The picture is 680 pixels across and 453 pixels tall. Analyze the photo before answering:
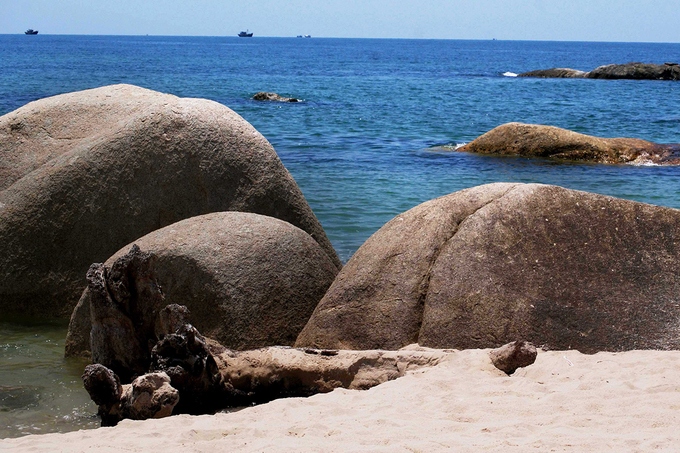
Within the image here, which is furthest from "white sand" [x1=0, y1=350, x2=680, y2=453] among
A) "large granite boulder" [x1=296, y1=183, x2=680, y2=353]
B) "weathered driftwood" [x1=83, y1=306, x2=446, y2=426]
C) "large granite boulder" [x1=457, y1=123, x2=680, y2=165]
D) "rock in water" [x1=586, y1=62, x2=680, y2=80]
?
"rock in water" [x1=586, y1=62, x2=680, y2=80]

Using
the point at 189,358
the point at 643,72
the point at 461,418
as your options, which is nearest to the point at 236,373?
the point at 189,358

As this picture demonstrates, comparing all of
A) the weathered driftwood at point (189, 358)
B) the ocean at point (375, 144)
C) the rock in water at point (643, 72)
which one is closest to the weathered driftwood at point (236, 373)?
the weathered driftwood at point (189, 358)

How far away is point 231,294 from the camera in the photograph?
5.80 metres

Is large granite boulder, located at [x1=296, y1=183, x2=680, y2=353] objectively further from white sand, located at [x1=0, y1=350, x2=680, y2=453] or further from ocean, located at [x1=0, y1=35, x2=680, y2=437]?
ocean, located at [x1=0, y1=35, x2=680, y2=437]

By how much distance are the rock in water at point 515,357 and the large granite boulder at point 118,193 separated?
290cm

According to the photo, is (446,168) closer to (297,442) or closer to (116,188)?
(116,188)

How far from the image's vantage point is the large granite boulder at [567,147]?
18250 millimetres

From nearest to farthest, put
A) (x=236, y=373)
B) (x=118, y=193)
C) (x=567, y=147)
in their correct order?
1. (x=236, y=373)
2. (x=118, y=193)
3. (x=567, y=147)

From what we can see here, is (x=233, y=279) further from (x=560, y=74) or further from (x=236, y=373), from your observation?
(x=560, y=74)

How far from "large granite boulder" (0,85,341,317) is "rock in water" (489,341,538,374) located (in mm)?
2899

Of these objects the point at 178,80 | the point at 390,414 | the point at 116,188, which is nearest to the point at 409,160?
the point at 116,188

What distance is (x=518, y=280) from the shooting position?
559cm

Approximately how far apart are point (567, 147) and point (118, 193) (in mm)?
13558

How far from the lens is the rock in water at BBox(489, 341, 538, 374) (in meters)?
5.04
